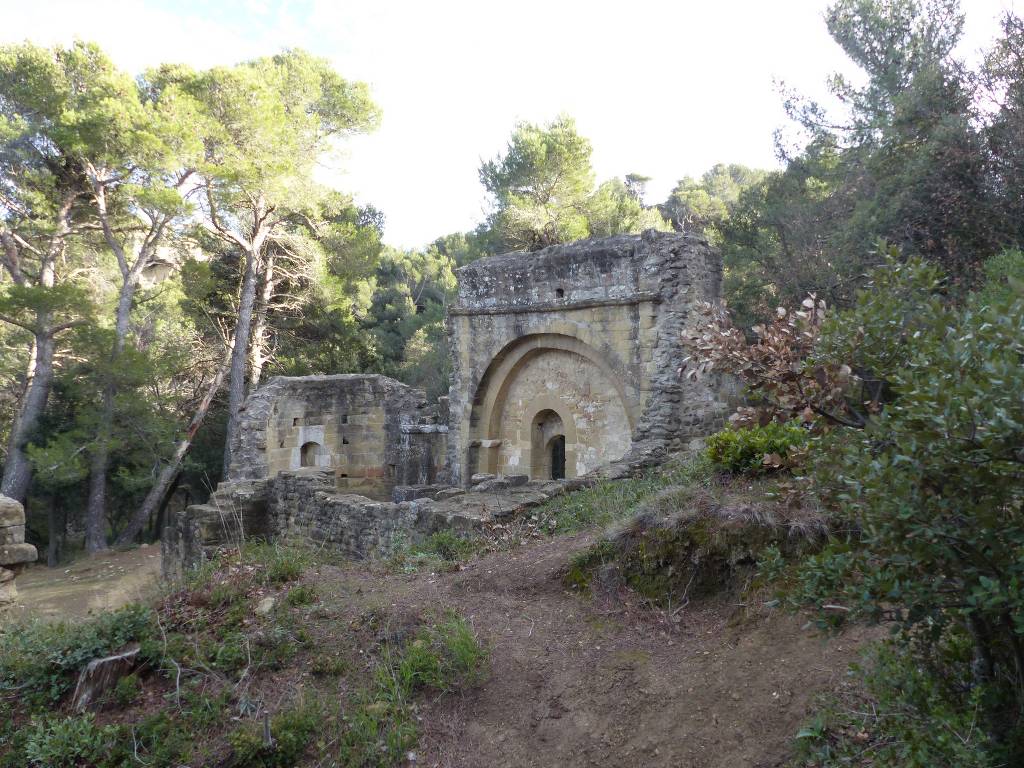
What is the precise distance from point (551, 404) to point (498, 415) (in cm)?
124

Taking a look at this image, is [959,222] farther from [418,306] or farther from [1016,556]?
[418,306]

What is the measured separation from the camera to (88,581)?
13867 millimetres

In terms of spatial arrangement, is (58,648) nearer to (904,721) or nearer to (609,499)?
(609,499)

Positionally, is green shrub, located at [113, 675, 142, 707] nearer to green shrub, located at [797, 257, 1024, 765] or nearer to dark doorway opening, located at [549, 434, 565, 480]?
green shrub, located at [797, 257, 1024, 765]

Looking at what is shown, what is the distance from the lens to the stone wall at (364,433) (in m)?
14.4

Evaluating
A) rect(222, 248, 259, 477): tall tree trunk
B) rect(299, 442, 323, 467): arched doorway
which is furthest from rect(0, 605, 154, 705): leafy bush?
rect(222, 248, 259, 477): tall tree trunk

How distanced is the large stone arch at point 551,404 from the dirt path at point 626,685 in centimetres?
665

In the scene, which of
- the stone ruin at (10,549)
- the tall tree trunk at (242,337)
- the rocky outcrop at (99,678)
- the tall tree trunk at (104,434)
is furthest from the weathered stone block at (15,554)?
the tall tree trunk at (242,337)

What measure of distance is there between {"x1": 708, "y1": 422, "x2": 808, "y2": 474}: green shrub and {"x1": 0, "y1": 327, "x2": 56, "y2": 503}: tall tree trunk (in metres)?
15.6

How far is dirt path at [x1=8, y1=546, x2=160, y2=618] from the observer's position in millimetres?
11539

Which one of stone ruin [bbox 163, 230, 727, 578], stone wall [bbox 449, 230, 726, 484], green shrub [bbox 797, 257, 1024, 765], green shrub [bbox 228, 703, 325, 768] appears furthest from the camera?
stone wall [bbox 449, 230, 726, 484]

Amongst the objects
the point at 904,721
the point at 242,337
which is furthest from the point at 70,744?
the point at 242,337

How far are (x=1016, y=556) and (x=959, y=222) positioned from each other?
36.3 feet

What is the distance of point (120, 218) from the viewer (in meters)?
17.2
